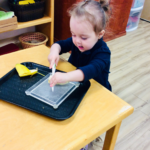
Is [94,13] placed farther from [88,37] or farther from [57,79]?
[57,79]

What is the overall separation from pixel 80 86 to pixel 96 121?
0.17 meters

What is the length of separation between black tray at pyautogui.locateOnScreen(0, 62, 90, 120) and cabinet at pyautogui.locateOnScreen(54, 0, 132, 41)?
4.00 feet

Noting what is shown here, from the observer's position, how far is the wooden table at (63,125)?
45cm

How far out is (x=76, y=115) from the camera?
533 mm

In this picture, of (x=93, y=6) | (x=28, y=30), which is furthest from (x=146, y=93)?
(x=28, y=30)

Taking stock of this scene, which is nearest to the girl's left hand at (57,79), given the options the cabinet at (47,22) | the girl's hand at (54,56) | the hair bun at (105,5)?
the girl's hand at (54,56)

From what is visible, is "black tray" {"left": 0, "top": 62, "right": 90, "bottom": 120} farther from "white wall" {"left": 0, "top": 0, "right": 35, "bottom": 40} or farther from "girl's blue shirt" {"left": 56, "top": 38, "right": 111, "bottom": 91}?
"white wall" {"left": 0, "top": 0, "right": 35, "bottom": 40}

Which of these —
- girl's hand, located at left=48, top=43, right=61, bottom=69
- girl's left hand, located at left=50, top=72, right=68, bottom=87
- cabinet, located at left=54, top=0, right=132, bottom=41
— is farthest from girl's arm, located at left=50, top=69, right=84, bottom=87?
cabinet, located at left=54, top=0, right=132, bottom=41

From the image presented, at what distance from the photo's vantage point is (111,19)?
215cm

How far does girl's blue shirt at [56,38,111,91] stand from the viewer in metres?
0.65

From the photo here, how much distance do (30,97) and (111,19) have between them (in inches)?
72.9

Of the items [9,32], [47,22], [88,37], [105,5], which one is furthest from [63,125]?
[9,32]

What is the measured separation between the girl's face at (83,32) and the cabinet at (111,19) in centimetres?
109

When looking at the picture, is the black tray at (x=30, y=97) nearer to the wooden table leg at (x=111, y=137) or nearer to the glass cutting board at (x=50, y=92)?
the glass cutting board at (x=50, y=92)
